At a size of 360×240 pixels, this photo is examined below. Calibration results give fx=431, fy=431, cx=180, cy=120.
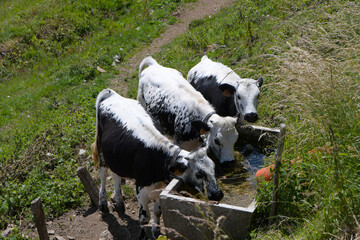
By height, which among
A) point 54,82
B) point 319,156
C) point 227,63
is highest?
point 319,156

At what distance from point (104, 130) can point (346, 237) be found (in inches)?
173

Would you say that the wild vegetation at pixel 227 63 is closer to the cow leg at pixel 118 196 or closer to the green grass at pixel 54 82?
the green grass at pixel 54 82

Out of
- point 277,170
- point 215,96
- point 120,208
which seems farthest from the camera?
point 215,96

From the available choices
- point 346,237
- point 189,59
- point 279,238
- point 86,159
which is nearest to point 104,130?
point 86,159

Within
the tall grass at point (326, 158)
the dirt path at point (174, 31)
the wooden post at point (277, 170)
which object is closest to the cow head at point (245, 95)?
the tall grass at point (326, 158)

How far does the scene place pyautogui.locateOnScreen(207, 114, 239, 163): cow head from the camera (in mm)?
6539

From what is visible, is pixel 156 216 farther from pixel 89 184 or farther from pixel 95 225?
pixel 89 184

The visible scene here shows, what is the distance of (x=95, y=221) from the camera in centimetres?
758

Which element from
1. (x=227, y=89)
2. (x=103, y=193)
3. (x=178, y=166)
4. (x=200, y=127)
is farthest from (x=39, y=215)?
(x=227, y=89)

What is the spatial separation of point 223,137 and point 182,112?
42.9 inches

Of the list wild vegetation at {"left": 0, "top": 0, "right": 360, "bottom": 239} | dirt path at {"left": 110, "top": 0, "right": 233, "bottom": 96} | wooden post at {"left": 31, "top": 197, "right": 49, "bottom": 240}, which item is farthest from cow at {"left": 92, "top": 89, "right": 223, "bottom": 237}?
dirt path at {"left": 110, "top": 0, "right": 233, "bottom": 96}

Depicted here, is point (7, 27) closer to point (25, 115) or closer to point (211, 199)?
point (25, 115)

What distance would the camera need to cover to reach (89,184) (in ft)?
25.4

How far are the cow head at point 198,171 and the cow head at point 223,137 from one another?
879 millimetres
